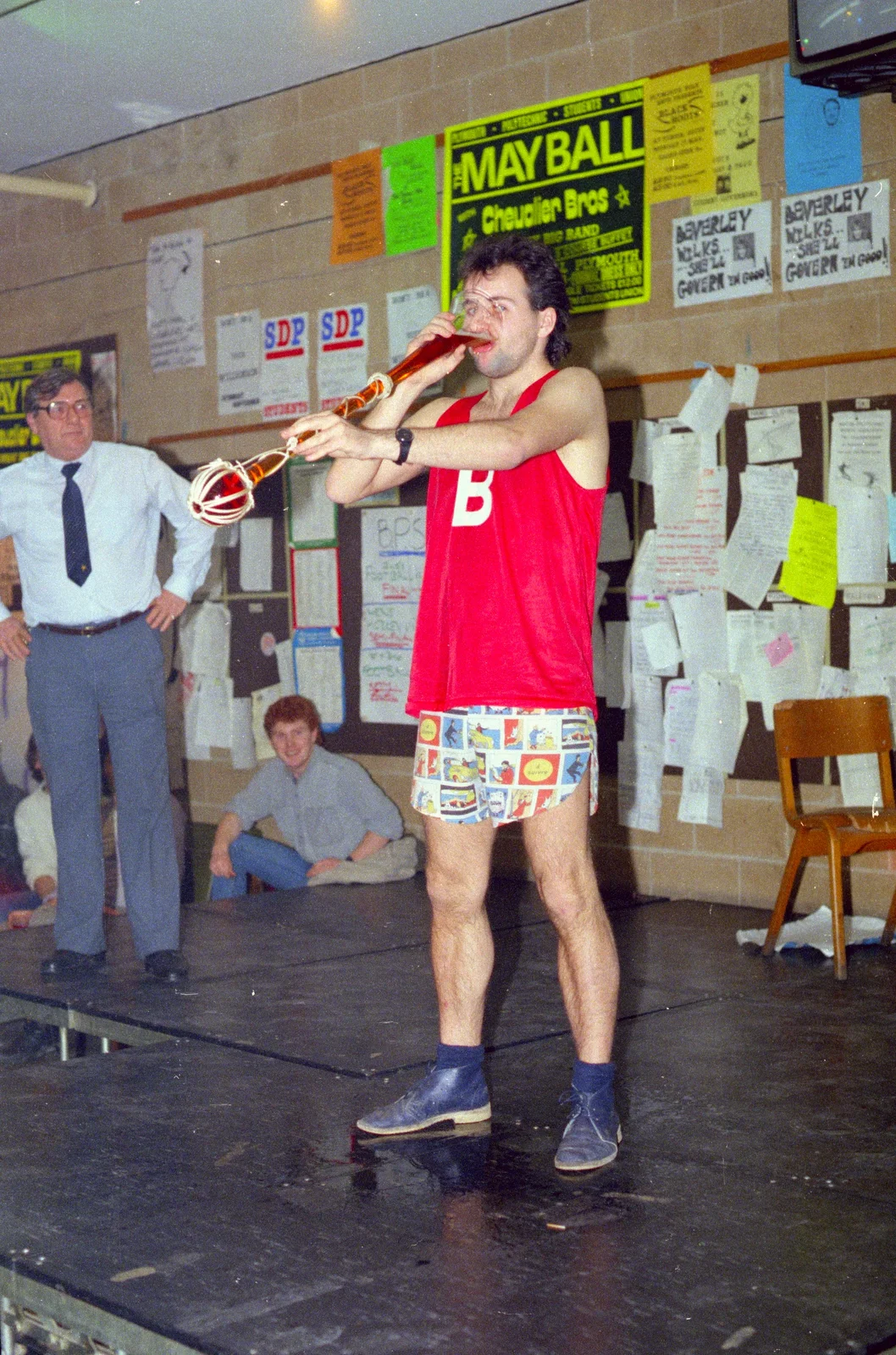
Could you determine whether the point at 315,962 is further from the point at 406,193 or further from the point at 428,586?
the point at 406,193

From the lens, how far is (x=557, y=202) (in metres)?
5.08

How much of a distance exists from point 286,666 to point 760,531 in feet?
7.13

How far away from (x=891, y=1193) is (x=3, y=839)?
3860 millimetres

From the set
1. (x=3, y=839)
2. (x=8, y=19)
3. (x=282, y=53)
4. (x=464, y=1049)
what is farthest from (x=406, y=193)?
(x=464, y=1049)

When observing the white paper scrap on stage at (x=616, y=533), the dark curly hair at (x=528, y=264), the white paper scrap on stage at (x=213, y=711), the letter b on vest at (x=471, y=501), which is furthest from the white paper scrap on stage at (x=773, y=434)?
the white paper scrap on stage at (x=213, y=711)

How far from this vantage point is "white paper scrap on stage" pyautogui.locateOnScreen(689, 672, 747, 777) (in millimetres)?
4711

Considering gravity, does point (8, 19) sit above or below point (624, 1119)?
above

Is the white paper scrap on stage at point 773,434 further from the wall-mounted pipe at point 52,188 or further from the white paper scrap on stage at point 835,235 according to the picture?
the wall-mounted pipe at point 52,188

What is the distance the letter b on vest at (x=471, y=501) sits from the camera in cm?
246

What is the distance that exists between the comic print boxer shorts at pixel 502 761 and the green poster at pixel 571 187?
274 cm

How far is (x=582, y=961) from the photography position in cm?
243

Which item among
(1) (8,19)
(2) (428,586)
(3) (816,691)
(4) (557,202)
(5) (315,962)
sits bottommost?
(5) (315,962)

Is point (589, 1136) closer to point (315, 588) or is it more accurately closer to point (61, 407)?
point (61, 407)

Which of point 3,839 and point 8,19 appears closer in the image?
point 8,19
